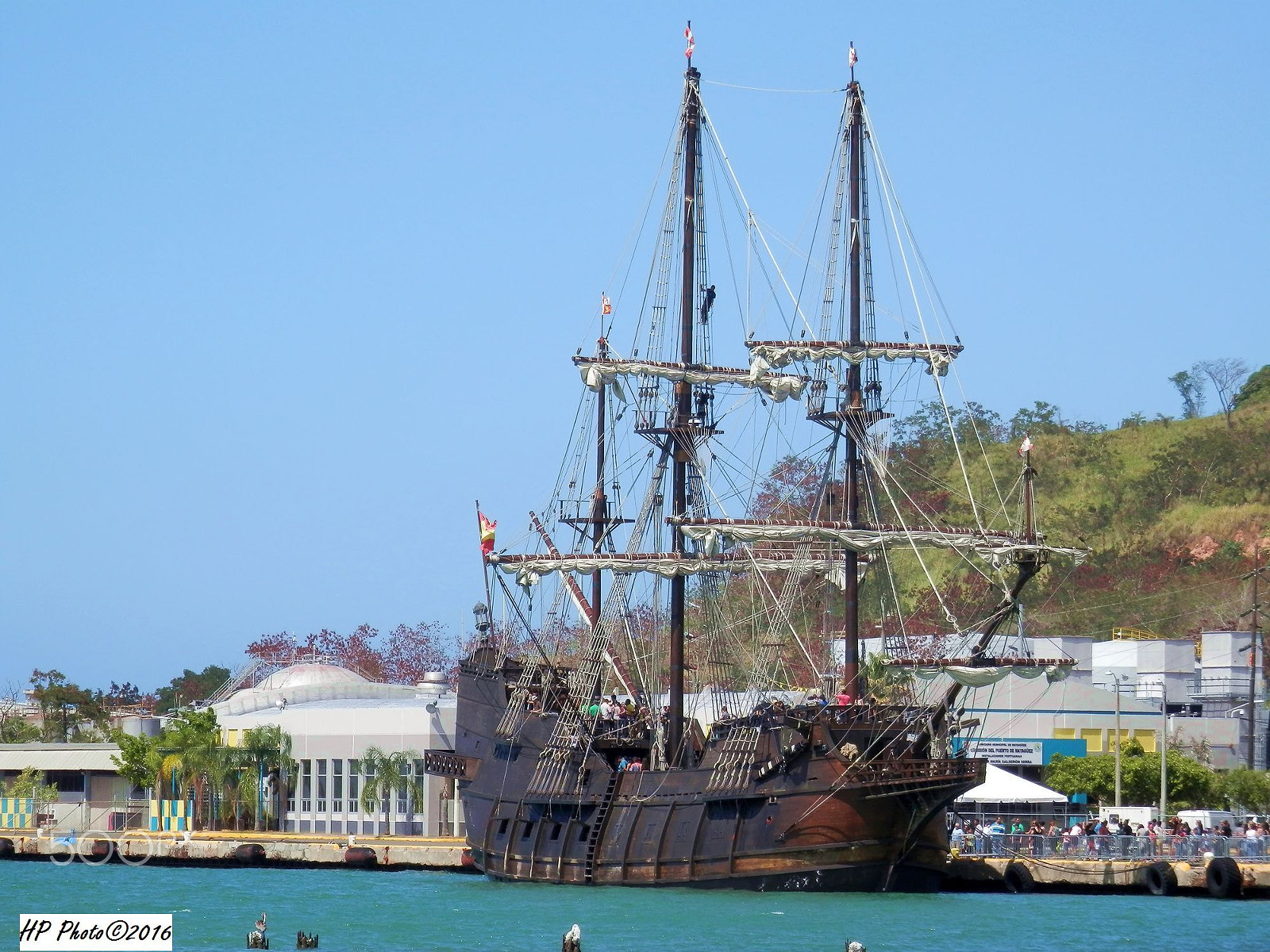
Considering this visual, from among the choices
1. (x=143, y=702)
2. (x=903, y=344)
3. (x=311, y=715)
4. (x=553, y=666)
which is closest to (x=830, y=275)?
(x=903, y=344)

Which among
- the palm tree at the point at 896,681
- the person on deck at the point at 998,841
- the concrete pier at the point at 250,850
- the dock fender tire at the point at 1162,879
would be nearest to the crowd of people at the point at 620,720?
the palm tree at the point at 896,681

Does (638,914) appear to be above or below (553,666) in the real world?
below

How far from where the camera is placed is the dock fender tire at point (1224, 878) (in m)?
45.8

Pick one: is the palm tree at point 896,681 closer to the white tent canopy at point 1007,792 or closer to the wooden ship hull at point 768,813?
the wooden ship hull at point 768,813

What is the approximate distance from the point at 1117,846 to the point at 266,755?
34969 millimetres

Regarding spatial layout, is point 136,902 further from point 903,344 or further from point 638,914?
point 903,344

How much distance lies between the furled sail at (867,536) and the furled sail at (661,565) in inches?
49.5

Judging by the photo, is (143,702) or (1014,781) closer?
(1014,781)

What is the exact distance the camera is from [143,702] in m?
128

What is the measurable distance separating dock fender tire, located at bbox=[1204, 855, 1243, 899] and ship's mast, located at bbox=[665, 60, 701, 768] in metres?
14.4

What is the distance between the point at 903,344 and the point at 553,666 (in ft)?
45.5

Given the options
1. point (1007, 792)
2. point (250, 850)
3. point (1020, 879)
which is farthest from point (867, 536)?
point (250, 850)

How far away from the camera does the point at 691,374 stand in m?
55.6

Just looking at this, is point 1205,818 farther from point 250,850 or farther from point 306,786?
point 306,786
